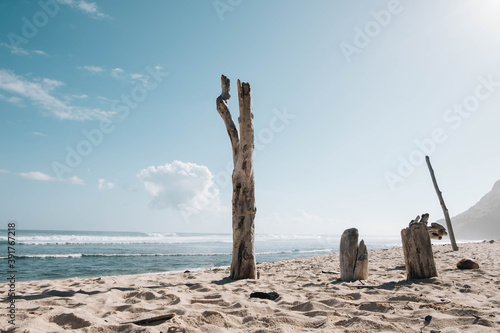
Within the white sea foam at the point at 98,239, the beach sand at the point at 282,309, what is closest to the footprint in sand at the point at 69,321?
the beach sand at the point at 282,309

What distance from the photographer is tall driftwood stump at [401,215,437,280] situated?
17.4 feet

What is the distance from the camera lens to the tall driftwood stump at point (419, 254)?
532cm

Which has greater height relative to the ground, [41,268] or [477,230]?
[41,268]

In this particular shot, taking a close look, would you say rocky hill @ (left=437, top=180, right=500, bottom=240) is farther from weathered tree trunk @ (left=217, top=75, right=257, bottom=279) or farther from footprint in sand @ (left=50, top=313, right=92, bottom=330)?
footprint in sand @ (left=50, top=313, right=92, bottom=330)

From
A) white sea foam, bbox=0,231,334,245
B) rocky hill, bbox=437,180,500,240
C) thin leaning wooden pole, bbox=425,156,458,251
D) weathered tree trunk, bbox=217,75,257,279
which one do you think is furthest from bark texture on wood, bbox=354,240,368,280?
rocky hill, bbox=437,180,500,240

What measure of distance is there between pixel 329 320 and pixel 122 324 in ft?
6.67

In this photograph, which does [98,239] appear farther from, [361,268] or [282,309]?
[282,309]

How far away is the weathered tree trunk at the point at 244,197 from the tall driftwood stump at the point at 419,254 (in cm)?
303

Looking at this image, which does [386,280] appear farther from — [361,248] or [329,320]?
[329,320]

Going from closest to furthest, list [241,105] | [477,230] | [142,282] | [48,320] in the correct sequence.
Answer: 1. [48,320]
2. [142,282]
3. [241,105]
4. [477,230]

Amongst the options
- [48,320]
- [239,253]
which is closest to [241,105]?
[239,253]

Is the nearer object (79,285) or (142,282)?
(79,285)

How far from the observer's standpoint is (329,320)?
2.97 meters

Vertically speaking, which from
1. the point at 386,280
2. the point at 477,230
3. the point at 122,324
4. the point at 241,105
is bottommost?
the point at 477,230
